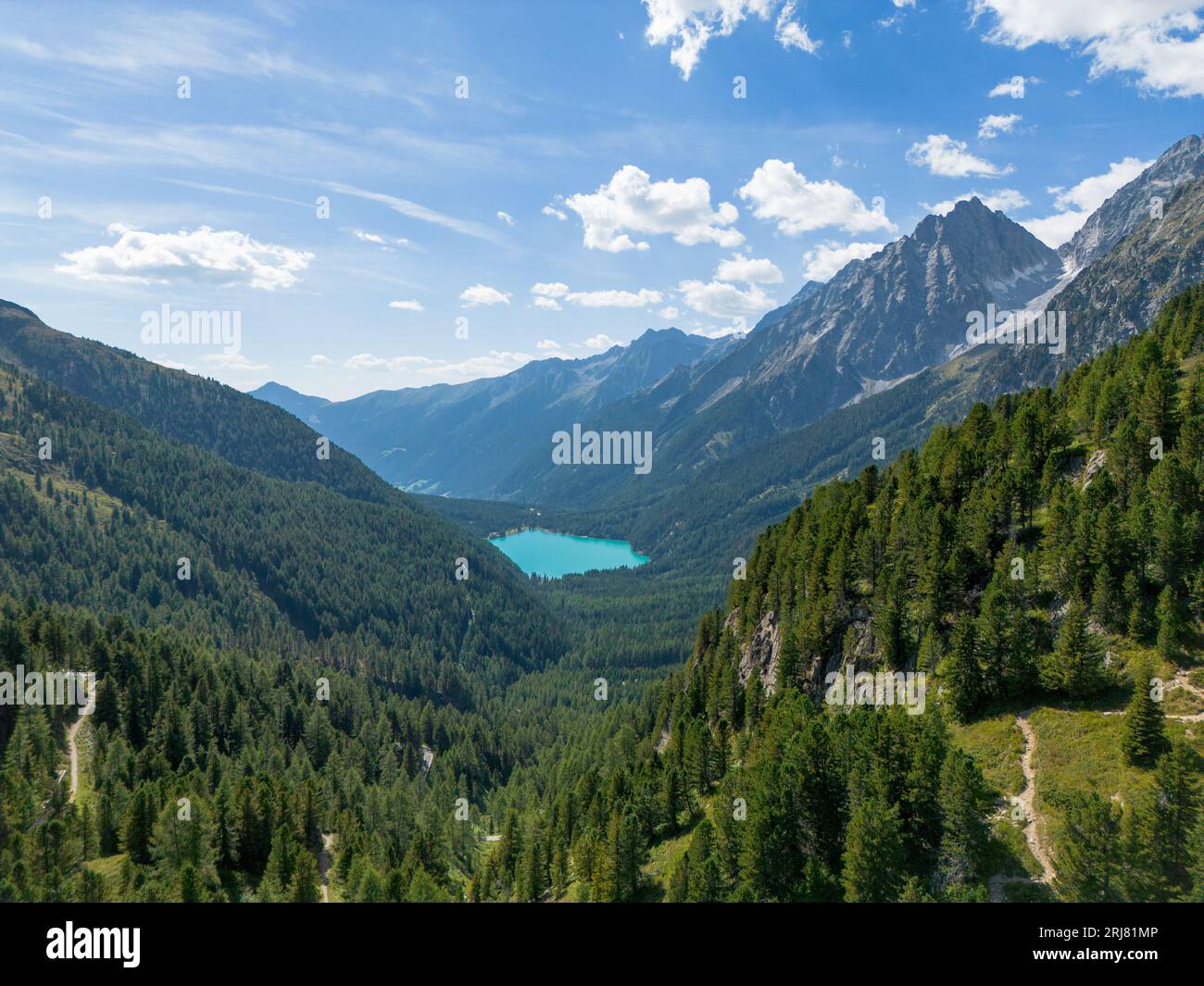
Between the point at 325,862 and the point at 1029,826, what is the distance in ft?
260

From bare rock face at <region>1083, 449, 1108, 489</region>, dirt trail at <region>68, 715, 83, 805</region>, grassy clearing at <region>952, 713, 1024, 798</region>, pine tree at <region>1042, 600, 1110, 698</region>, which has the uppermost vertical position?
bare rock face at <region>1083, 449, 1108, 489</region>

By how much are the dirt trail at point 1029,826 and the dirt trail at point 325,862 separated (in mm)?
65038

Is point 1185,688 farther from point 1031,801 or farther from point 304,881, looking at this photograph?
point 304,881

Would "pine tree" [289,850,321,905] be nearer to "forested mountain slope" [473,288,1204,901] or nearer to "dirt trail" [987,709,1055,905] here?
"forested mountain slope" [473,288,1204,901]

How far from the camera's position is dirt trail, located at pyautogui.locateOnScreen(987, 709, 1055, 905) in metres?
40.2

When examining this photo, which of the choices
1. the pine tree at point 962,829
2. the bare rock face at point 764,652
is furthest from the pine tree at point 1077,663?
the bare rock face at point 764,652

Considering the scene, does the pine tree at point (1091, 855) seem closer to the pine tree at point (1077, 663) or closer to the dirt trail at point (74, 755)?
the pine tree at point (1077, 663)

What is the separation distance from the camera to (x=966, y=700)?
55.8 m

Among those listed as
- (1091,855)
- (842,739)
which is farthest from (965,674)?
(1091,855)

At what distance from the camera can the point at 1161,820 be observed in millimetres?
36625

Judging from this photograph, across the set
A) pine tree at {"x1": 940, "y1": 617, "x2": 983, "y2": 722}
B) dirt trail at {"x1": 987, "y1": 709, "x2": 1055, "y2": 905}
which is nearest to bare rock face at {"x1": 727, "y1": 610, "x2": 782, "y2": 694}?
pine tree at {"x1": 940, "y1": 617, "x2": 983, "y2": 722}

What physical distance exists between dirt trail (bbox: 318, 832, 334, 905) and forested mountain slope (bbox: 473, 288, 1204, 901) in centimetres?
1870
